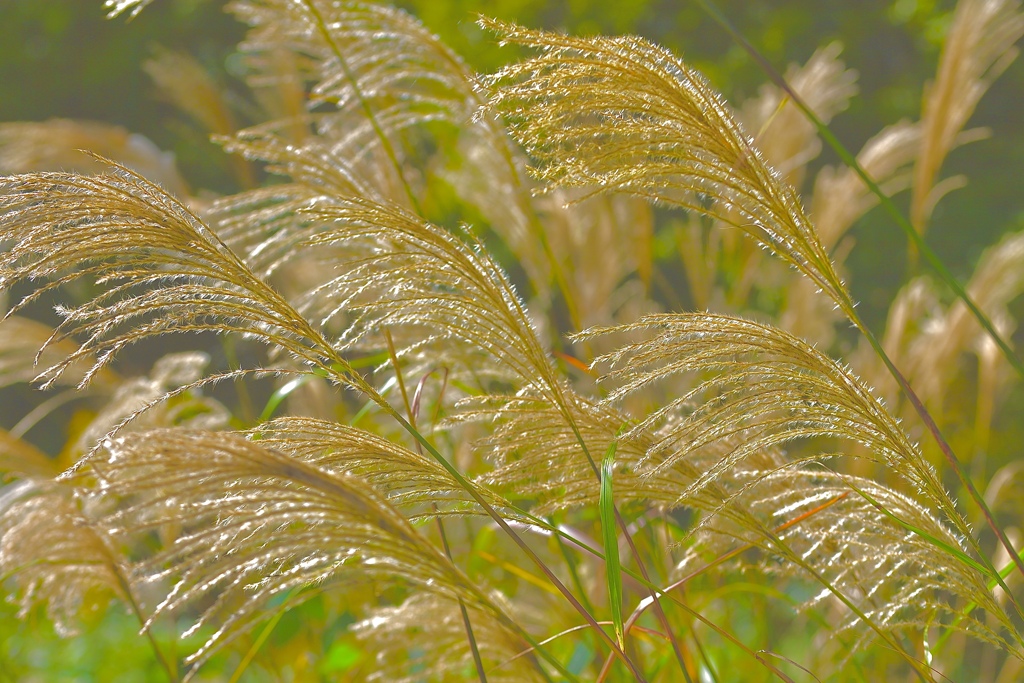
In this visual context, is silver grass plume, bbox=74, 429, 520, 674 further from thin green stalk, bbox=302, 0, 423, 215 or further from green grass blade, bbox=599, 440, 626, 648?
thin green stalk, bbox=302, 0, 423, 215

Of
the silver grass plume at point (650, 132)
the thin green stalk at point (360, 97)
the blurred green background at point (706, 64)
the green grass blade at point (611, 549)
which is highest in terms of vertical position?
the blurred green background at point (706, 64)

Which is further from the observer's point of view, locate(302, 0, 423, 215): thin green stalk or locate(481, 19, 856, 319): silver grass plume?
locate(302, 0, 423, 215): thin green stalk

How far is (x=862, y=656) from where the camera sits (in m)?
2.29

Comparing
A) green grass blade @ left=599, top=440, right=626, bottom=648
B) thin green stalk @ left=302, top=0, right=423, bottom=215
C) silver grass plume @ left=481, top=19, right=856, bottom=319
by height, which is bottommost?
green grass blade @ left=599, top=440, right=626, bottom=648

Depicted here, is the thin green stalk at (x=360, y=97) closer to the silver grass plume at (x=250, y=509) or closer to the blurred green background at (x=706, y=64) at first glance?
the silver grass plume at (x=250, y=509)

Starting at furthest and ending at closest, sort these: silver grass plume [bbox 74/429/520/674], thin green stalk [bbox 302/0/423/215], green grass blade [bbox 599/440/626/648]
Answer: thin green stalk [bbox 302/0/423/215]
green grass blade [bbox 599/440/626/648]
silver grass plume [bbox 74/429/520/674]

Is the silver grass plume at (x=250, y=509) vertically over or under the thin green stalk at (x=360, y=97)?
under

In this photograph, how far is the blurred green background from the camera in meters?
6.11

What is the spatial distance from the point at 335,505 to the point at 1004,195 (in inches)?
292

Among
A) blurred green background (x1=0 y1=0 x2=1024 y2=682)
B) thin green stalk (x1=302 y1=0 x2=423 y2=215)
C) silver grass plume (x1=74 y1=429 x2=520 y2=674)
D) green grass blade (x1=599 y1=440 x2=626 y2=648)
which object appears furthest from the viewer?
blurred green background (x1=0 y1=0 x2=1024 y2=682)

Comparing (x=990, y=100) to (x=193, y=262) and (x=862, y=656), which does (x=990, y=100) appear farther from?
(x=193, y=262)

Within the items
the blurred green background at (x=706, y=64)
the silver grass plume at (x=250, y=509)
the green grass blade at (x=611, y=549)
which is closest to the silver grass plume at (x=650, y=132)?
the green grass blade at (x=611, y=549)

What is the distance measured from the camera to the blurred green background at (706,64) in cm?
611

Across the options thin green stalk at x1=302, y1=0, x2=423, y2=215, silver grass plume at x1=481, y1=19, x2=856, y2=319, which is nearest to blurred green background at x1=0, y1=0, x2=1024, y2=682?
thin green stalk at x1=302, y1=0, x2=423, y2=215
